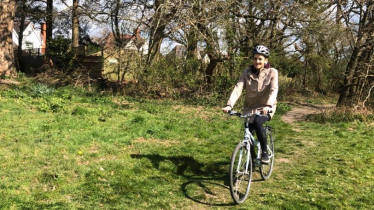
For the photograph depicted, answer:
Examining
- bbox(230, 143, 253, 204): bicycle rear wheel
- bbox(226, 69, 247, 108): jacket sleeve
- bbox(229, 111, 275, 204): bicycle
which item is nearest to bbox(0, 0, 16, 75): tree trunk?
bbox(226, 69, 247, 108): jacket sleeve

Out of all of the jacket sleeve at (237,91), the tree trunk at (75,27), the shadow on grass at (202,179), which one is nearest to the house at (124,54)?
the tree trunk at (75,27)

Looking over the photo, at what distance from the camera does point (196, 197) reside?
4266mm

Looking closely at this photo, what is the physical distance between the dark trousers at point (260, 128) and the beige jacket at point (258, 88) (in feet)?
0.51

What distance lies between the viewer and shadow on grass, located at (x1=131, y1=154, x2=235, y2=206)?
13.9ft

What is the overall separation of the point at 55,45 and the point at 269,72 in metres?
15.7

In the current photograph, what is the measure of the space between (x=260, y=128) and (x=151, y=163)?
2.00 metres

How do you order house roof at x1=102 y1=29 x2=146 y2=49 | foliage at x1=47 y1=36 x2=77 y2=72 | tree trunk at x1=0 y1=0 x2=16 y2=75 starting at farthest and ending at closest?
foliage at x1=47 y1=36 x2=77 y2=72
tree trunk at x1=0 y1=0 x2=16 y2=75
house roof at x1=102 y1=29 x2=146 y2=49

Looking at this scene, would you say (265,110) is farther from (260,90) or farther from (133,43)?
(133,43)

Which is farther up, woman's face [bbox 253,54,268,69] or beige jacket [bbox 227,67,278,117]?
woman's face [bbox 253,54,268,69]

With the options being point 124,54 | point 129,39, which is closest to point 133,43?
point 129,39

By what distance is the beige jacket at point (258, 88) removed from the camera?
4.38m

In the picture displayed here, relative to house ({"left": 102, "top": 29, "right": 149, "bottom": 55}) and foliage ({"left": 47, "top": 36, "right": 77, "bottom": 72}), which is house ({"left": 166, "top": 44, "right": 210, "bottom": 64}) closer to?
house ({"left": 102, "top": 29, "right": 149, "bottom": 55})

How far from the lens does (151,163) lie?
5.43 meters

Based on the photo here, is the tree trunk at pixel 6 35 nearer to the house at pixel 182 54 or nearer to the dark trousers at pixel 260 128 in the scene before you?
the house at pixel 182 54
